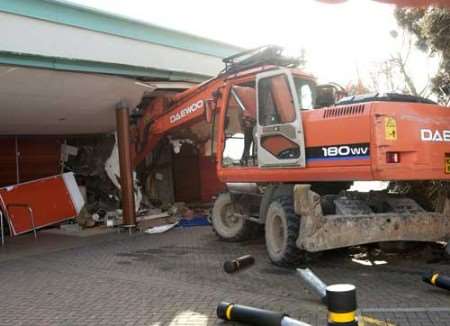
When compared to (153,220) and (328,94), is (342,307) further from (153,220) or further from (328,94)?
(153,220)

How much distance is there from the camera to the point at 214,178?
16609mm

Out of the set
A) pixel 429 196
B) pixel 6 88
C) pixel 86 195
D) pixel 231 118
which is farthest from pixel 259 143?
pixel 86 195

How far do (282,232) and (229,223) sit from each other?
9.10 ft

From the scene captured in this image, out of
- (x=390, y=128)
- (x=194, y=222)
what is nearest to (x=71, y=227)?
(x=194, y=222)

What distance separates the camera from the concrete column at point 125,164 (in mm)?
12219

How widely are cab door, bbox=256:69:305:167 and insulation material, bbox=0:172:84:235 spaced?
684 cm

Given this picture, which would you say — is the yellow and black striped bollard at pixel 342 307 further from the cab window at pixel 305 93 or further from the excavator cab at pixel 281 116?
the cab window at pixel 305 93

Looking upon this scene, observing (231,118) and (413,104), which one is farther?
(231,118)

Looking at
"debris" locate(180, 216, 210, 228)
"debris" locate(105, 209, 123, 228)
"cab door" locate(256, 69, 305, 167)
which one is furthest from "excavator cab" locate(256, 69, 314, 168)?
"debris" locate(105, 209, 123, 228)

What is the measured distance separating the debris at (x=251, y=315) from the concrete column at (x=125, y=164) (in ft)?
23.3

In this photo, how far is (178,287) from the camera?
6.94m

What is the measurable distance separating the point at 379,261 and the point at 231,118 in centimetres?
348

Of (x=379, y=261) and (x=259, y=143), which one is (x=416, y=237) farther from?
(x=259, y=143)

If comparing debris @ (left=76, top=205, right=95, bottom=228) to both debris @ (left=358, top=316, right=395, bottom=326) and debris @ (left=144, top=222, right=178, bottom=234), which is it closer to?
debris @ (left=144, top=222, right=178, bottom=234)
